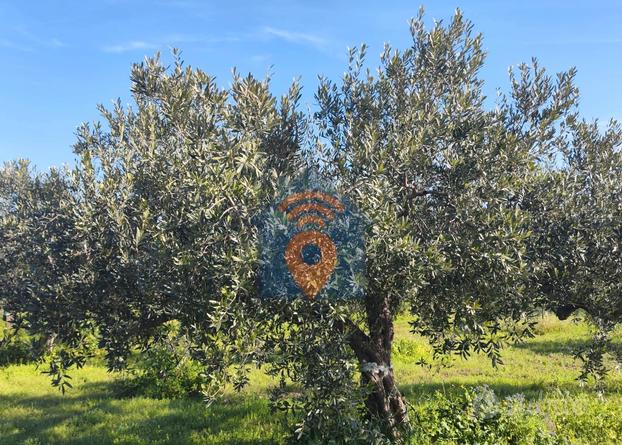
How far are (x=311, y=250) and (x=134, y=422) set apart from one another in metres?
11.8

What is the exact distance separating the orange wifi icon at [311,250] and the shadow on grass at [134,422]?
7443mm

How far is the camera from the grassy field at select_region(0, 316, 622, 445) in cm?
1432

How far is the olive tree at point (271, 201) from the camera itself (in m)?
8.63

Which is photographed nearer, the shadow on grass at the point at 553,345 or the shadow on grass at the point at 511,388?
the shadow on grass at the point at 511,388

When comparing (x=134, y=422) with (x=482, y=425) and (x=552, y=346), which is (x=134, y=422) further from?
(x=552, y=346)

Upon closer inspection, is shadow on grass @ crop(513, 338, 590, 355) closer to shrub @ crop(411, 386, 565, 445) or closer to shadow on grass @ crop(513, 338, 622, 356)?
shadow on grass @ crop(513, 338, 622, 356)

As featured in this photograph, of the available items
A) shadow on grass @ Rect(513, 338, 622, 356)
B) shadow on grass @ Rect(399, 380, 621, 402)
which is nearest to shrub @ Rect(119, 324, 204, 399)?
shadow on grass @ Rect(399, 380, 621, 402)

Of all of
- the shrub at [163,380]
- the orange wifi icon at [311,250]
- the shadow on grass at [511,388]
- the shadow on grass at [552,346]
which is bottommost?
the shadow on grass at [511,388]

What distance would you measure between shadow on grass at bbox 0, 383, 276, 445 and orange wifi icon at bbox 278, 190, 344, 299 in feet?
24.4

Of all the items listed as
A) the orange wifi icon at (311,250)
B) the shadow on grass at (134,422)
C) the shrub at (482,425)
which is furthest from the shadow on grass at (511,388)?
the orange wifi icon at (311,250)

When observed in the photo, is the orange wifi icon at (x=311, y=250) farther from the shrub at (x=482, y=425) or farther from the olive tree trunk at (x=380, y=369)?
the shrub at (x=482, y=425)

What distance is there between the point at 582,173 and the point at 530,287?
2.97 metres

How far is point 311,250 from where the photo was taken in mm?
8680

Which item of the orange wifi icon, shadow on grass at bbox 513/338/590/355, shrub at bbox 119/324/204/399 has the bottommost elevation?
shadow on grass at bbox 513/338/590/355
